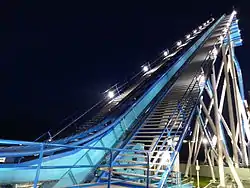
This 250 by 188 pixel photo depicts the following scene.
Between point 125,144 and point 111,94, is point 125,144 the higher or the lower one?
the lower one

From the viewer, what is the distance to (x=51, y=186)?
493cm

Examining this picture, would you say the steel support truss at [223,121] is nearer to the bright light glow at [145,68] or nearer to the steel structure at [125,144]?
the steel structure at [125,144]

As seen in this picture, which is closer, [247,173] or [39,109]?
[247,173]

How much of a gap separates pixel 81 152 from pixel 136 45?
87.3 feet

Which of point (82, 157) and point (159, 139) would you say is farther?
point (159, 139)

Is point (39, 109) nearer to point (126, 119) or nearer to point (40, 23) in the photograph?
point (40, 23)

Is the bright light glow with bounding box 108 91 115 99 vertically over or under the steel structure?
over

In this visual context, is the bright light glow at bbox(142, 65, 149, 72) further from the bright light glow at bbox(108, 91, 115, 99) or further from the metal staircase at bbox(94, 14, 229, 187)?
the bright light glow at bbox(108, 91, 115, 99)

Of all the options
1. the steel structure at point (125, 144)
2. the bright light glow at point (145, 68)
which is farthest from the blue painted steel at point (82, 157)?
the bright light glow at point (145, 68)

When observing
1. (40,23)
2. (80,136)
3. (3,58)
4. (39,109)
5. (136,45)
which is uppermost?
(136,45)

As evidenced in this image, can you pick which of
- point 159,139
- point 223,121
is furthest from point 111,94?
point 223,121

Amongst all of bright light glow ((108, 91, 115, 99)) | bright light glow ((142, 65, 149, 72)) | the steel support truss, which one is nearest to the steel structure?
bright light glow ((108, 91, 115, 99))

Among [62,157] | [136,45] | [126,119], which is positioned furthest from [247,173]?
[136,45]

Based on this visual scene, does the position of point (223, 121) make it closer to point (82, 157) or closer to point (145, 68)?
point (145, 68)
